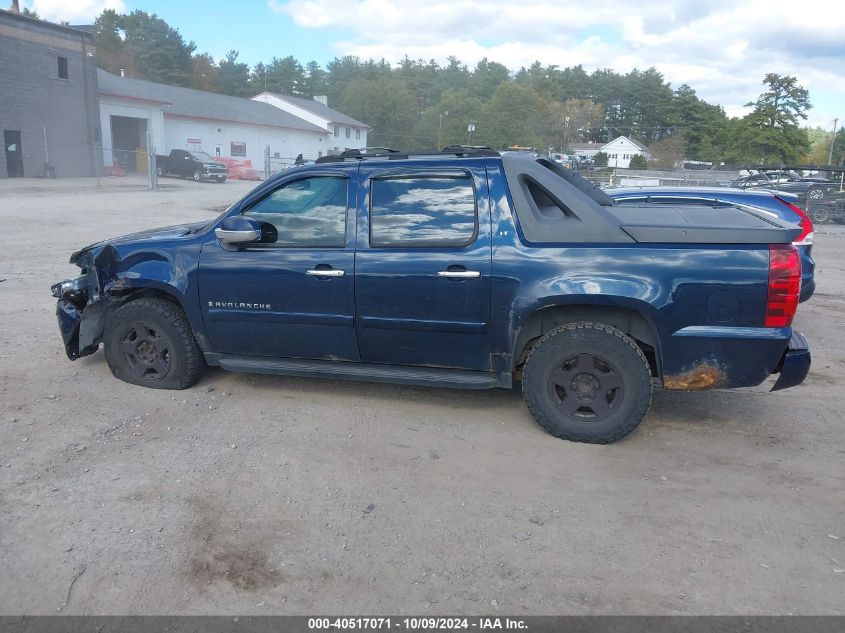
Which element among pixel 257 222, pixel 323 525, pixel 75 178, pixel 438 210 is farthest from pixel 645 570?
pixel 75 178

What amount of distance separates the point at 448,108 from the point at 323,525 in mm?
74761

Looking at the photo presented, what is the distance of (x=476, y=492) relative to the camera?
146 inches

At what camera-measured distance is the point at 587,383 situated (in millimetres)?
4266

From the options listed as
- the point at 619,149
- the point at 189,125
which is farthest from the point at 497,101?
the point at 189,125

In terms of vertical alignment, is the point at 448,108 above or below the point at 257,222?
above

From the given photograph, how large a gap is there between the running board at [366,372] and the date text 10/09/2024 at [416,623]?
1.90m

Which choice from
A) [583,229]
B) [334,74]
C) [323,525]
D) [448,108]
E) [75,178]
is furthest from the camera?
[334,74]

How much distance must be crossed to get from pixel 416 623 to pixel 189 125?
48286 mm

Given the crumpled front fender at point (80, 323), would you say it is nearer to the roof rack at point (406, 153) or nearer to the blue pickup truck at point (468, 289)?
the blue pickup truck at point (468, 289)

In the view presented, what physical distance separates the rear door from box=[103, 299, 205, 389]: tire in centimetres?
143

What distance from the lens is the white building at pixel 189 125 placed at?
132 ft

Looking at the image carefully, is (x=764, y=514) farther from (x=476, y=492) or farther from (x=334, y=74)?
(x=334, y=74)

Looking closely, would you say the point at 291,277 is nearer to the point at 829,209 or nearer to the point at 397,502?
the point at 397,502

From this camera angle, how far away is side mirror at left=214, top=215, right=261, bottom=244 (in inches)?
179
